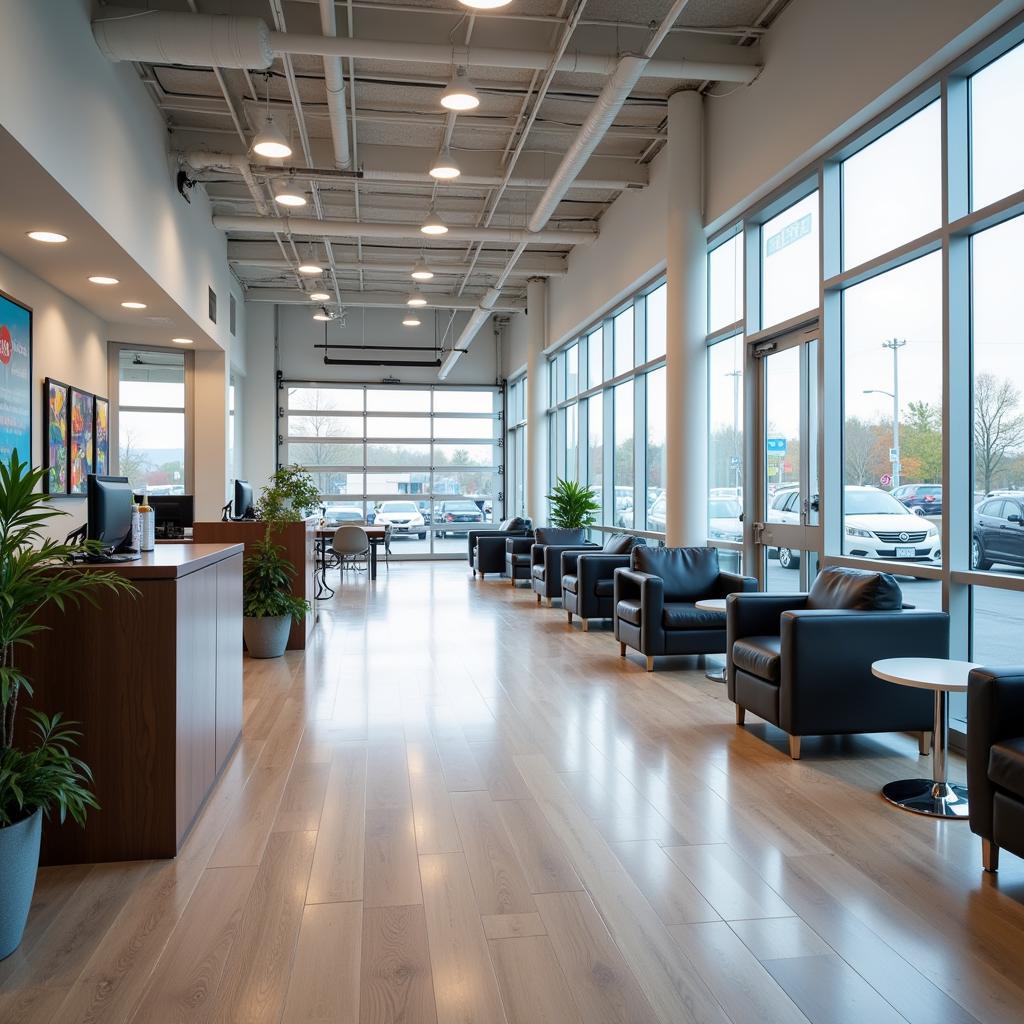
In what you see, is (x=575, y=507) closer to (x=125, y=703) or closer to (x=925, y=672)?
(x=925, y=672)

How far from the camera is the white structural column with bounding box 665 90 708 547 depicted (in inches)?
295

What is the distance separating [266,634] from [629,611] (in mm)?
2855

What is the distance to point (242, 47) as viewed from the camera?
5547mm

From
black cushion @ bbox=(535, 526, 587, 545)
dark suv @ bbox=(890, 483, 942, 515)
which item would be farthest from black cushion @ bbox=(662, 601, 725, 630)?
black cushion @ bbox=(535, 526, 587, 545)

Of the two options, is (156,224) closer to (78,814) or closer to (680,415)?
(680,415)

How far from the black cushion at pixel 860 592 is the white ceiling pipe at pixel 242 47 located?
3.75 m

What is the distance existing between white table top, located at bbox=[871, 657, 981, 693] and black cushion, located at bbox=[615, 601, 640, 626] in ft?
8.61

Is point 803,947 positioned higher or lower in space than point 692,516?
lower

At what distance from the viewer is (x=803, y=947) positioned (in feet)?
8.07

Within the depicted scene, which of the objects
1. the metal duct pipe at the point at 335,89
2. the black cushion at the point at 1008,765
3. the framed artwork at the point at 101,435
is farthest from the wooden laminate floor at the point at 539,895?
the framed artwork at the point at 101,435

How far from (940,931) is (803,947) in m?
0.45

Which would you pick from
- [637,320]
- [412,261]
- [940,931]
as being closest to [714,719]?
[940,931]

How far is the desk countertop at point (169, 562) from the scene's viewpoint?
9.95 feet

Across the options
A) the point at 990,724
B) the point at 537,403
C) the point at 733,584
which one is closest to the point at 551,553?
the point at 733,584
